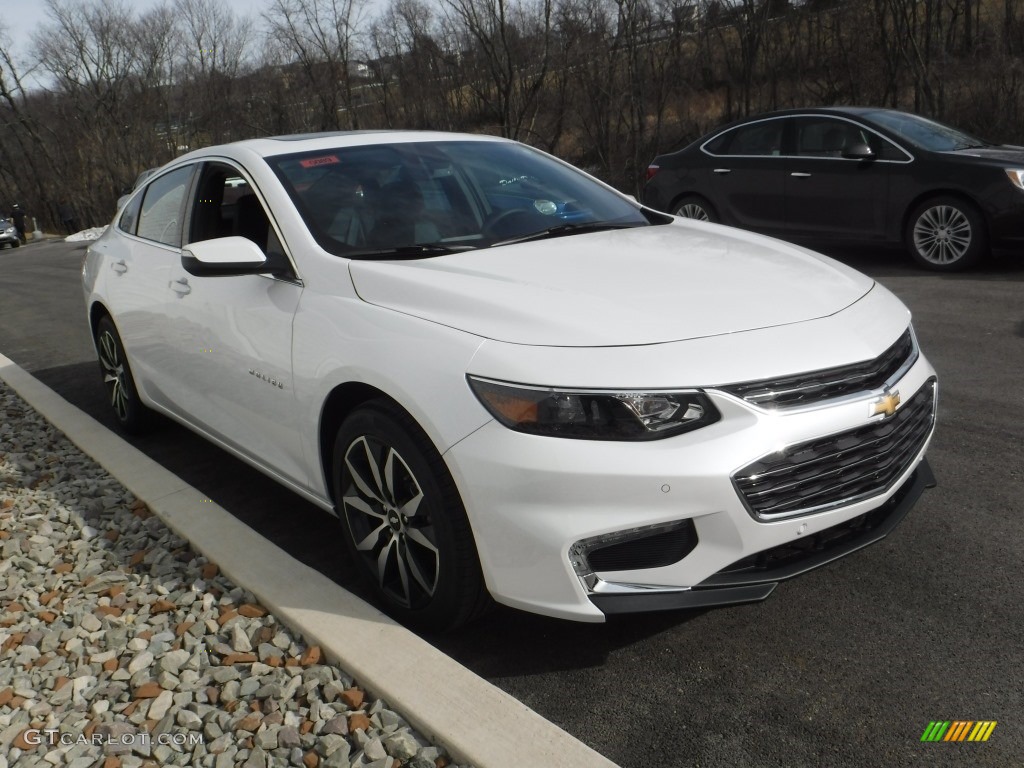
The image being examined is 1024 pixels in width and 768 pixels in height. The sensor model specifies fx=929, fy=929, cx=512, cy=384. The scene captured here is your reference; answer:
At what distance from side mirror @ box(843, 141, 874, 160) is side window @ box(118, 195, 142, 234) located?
6.65 metres

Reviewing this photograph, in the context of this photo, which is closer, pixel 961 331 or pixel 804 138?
pixel 961 331

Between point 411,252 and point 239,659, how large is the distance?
5.06 ft

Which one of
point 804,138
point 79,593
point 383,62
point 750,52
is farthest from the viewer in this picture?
point 383,62

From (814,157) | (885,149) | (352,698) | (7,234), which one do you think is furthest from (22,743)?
(7,234)

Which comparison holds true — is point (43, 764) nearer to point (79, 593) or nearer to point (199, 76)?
point (79, 593)

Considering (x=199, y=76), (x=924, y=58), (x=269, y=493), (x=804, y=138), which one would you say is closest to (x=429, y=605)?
(x=269, y=493)

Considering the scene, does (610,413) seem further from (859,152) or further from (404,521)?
(859,152)

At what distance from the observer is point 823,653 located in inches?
113

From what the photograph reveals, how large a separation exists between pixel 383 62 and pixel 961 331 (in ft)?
82.9

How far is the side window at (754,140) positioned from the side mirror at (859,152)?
87 cm

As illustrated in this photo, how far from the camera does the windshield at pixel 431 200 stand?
3584mm

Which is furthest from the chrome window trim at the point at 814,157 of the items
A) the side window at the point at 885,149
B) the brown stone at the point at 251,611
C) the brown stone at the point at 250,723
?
the brown stone at the point at 250,723

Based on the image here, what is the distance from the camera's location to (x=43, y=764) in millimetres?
2592

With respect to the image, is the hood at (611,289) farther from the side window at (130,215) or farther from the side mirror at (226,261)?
the side window at (130,215)
